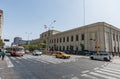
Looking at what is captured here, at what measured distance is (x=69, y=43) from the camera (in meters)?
70.8

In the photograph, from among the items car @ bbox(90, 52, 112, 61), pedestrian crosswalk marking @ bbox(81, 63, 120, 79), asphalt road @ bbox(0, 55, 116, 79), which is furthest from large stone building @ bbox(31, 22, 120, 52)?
pedestrian crosswalk marking @ bbox(81, 63, 120, 79)

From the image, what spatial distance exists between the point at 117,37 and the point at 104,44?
13.5m

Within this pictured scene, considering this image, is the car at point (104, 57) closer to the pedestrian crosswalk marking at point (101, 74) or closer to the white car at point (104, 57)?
the white car at point (104, 57)

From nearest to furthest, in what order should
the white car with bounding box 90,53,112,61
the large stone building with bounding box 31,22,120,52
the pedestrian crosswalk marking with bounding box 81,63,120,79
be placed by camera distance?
the pedestrian crosswalk marking with bounding box 81,63,120,79 < the white car with bounding box 90,53,112,61 < the large stone building with bounding box 31,22,120,52

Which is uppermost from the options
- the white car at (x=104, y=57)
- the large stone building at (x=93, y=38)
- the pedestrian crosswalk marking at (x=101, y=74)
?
the large stone building at (x=93, y=38)

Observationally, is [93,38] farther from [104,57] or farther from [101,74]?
[101,74]

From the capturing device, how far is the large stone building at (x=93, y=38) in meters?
53.2

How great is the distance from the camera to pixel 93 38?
5622 cm

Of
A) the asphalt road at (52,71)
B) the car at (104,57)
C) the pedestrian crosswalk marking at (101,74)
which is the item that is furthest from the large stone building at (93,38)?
the pedestrian crosswalk marking at (101,74)

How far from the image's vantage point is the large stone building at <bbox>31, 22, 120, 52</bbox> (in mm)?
53156

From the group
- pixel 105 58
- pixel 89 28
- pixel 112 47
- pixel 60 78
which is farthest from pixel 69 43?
pixel 60 78

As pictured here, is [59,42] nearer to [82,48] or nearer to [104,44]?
[82,48]

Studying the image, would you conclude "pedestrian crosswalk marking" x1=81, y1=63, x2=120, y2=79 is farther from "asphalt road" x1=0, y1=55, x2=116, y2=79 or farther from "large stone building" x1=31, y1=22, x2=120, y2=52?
"large stone building" x1=31, y1=22, x2=120, y2=52

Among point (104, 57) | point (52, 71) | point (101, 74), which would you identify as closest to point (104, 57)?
point (104, 57)
